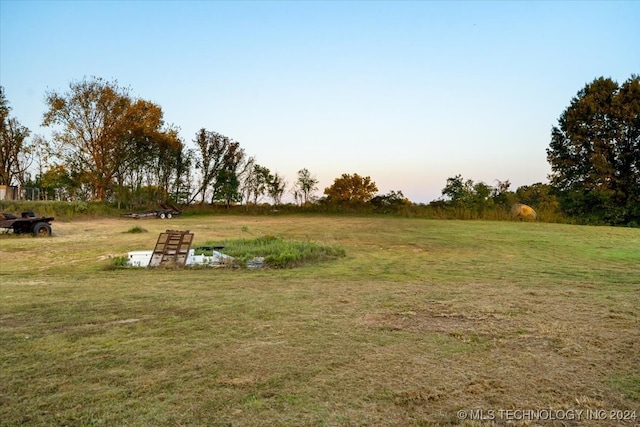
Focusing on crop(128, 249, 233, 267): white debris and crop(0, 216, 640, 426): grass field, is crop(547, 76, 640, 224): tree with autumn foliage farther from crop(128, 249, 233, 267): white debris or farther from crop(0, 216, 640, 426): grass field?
crop(128, 249, 233, 267): white debris

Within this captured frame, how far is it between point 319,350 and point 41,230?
42.8 ft

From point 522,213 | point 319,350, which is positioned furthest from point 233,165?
point 319,350

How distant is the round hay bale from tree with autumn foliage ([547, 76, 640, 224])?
9.22 ft

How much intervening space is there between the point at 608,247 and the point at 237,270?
8910mm

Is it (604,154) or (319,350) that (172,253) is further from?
(604,154)

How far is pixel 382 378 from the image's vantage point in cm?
244

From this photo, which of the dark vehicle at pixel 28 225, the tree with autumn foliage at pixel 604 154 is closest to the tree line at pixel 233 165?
the tree with autumn foliage at pixel 604 154

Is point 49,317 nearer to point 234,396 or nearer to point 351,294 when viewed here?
point 234,396

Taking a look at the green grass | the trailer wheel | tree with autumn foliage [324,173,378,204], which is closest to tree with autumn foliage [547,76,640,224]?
tree with autumn foliage [324,173,378,204]

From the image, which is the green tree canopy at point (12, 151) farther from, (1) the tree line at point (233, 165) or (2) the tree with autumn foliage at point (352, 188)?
(2) the tree with autumn foliage at point (352, 188)

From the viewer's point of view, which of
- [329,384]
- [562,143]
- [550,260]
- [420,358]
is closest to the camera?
[329,384]

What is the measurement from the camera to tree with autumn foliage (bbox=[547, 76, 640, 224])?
2378cm

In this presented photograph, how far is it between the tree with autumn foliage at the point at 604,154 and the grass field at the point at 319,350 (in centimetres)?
2125

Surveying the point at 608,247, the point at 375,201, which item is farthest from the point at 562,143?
the point at 608,247
